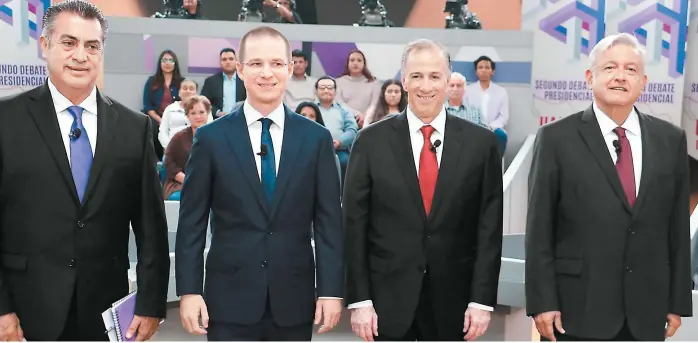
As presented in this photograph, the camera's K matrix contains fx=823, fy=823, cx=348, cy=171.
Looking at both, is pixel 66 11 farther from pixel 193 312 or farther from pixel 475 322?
pixel 475 322

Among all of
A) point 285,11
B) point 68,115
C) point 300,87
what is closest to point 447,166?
point 68,115

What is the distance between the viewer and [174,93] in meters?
7.72

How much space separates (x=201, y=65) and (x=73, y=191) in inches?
231

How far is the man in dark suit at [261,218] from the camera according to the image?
8.33 ft

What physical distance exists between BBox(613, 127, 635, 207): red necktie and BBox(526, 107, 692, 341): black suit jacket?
31 millimetres

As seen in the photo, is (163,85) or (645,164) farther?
(163,85)

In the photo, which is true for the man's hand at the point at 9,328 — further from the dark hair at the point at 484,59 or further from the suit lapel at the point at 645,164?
the dark hair at the point at 484,59

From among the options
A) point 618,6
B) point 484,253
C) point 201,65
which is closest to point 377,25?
point 201,65

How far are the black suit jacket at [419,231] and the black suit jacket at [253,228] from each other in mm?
117

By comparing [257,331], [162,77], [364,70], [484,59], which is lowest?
[257,331]

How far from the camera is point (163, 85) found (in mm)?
7758

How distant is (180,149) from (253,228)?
3454mm

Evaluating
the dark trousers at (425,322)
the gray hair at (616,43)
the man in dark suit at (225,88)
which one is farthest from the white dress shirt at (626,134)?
the man in dark suit at (225,88)

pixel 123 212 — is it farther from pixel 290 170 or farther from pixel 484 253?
pixel 484 253
